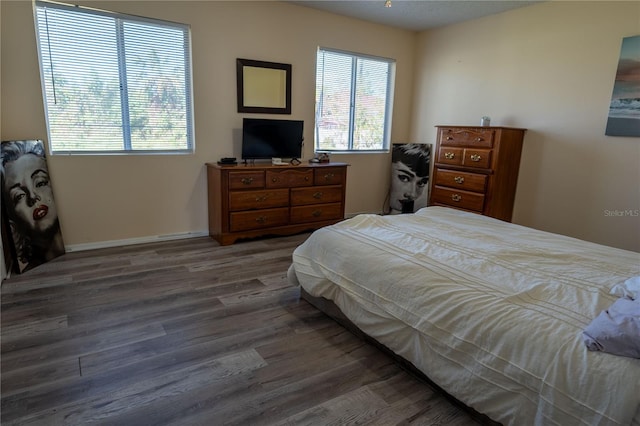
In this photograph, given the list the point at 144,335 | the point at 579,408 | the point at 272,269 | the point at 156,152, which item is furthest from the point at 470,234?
the point at 156,152

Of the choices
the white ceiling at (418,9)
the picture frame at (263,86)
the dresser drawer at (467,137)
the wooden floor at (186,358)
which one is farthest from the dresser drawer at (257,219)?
the white ceiling at (418,9)

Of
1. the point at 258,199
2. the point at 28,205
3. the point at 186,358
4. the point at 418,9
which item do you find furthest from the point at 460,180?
the point at 28,205

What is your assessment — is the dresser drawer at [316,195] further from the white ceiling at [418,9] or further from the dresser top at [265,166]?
the white ceiling at [418,9]

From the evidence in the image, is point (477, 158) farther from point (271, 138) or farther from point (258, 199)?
point (258, 199)

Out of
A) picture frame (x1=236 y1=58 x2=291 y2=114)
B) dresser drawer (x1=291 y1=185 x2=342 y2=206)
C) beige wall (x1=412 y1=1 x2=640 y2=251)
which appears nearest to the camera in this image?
beige wall (x1=412 y1=1 x2=640 y2=251)

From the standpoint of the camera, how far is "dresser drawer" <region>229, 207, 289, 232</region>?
3.91m

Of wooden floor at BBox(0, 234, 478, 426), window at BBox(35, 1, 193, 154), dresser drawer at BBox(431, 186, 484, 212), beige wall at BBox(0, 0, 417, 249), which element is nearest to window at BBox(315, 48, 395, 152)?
beige wall at BBox(0, 0, 417, 249)

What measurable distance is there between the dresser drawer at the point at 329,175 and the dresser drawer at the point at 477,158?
4.61 ft

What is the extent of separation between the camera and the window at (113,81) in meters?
3.28

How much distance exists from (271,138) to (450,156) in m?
2.08

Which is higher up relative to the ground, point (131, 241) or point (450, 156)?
point (450, 156)

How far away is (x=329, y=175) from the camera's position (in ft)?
14.7

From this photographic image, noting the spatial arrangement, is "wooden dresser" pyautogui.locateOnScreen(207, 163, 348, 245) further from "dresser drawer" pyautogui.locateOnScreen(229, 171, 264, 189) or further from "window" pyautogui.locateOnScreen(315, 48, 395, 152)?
"window" pyautogui.locateOnScreen(315, 48, 395, 152)

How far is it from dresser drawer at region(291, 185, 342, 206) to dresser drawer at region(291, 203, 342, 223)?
6 cm
